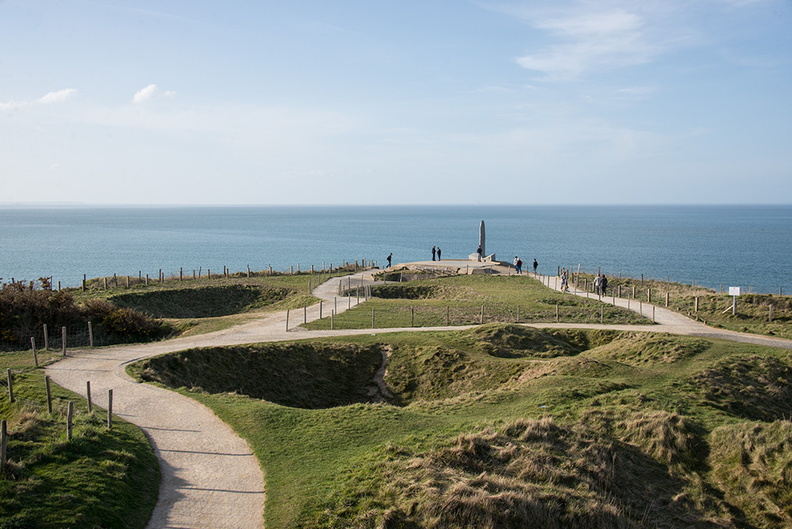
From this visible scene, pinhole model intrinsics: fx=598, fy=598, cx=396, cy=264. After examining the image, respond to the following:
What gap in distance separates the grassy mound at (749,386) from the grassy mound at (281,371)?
48.4 ft

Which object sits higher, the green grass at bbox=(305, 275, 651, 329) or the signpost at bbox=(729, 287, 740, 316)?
the signpost at bbox=(729, 287, 740, 316)

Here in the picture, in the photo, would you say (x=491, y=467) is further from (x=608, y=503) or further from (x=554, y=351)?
(x=554, y=351)

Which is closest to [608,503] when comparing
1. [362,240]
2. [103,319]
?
[103,319]

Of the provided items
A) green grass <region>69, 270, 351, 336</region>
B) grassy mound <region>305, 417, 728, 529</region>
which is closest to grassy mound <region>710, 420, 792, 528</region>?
grassy mound <region>305, 417, 728, 529</region>

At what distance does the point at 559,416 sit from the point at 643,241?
168143mm

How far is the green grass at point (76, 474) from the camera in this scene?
12352 mm

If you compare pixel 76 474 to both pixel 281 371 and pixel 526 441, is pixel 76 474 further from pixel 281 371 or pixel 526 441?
pixel 281 371

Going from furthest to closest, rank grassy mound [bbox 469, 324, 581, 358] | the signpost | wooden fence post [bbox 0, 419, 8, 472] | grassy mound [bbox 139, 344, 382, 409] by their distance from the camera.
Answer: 1. the signpost
2. grassy mound [bbox 469, 324, 581, 358]
3. grassy mound [bbox 139, 344, 382, 409]
4. wooden fence post [bbox 0, 419, 8, 472]

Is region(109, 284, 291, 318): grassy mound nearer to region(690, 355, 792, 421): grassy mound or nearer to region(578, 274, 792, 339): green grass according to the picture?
region(578, 274, 792, 339): green grass

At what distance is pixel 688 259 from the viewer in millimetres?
122500

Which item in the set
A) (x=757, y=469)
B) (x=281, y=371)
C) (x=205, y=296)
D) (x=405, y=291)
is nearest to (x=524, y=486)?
(x=757, y=469)

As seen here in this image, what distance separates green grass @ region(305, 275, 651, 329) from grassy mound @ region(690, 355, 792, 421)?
11.9m

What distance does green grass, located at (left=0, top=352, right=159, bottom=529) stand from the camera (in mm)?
12352

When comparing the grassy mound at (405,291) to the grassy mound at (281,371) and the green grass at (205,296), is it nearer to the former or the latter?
the green grass at (205,296)
